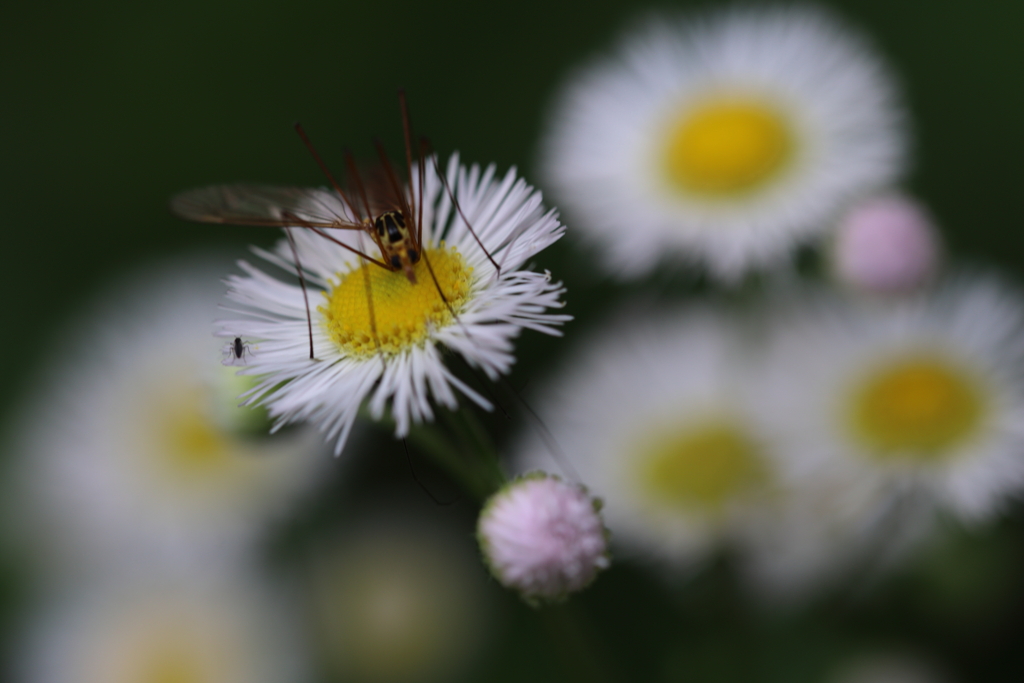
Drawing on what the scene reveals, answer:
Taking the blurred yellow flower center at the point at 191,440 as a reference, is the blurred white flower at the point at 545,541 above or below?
below

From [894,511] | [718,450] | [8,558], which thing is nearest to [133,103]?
[8,558]

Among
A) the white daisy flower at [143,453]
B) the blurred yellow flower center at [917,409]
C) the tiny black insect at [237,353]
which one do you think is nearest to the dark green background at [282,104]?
the white daisy flower at [143,453]

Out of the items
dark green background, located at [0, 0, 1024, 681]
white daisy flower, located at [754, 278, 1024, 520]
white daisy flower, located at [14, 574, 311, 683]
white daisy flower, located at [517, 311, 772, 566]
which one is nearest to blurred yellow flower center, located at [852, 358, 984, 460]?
white daisy flower, located at [754, 278, 1024, 520]

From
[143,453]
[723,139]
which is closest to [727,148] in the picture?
[723,139]

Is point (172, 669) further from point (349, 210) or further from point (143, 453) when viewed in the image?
point (349, 210)

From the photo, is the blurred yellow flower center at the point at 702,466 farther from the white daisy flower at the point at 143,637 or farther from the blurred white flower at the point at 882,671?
the white daisy flower at the point at 143,637

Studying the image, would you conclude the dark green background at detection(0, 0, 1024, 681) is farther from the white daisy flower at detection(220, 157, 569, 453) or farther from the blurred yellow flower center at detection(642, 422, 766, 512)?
the white daisy flower at detection(220, 157, 569, 453)
